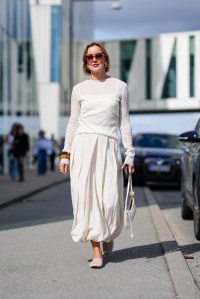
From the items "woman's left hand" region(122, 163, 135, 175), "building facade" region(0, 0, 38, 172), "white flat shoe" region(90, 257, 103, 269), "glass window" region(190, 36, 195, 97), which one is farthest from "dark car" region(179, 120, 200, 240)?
"glass window" region(190, 36, 195, 97)

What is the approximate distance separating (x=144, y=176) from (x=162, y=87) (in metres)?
34.3

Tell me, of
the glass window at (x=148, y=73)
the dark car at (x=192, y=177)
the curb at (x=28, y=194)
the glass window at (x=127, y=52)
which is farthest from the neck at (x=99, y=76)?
the glass window at (x=127, y=52)

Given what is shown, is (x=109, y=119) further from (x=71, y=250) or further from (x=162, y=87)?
(x=162, y=87)

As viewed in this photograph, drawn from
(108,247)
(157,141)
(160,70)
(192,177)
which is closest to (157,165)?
(157,141)

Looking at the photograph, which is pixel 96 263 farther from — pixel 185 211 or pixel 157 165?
pixel 157 165

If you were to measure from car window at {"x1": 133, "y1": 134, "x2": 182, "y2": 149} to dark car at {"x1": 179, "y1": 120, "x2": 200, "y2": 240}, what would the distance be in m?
9.44

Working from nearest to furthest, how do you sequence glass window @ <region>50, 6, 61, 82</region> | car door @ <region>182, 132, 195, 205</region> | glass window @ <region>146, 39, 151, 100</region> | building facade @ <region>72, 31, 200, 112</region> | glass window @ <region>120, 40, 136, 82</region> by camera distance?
1. car door @ <region>182, 132, 195, 205</region>
2. glass window @ <region>50, 6, 61, 82</region>
3. building facade @ <region>72, 31, 200, 112</region>
4. glass window @ <region>146, 39, 151, 100</region>
5. glass window @ <region>120, 40, 136, 82</region>

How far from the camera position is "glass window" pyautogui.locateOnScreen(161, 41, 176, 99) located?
52.5 meters

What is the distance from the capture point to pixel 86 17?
7019cm

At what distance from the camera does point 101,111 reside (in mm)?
6598

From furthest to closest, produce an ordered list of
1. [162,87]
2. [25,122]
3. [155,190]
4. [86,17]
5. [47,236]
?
[86,17] → [162,87] → [25,122] → [155,190] → [47,236]

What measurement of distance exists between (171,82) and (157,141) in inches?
1268

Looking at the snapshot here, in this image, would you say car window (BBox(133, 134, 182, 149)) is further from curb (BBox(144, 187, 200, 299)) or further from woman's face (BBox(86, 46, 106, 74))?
woman's face (BBox(86, 46, 106, 74))

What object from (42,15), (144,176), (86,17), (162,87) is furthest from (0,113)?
(86,17)
